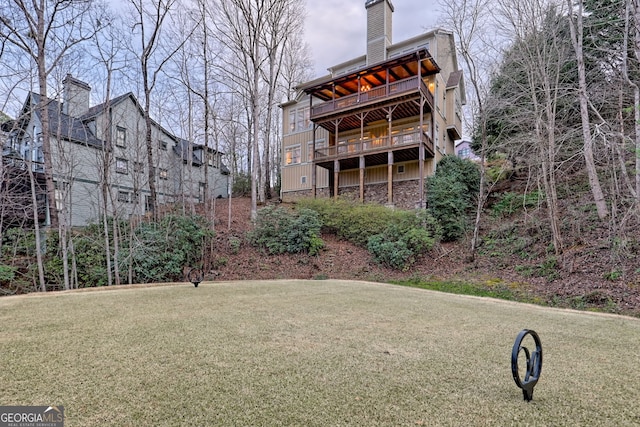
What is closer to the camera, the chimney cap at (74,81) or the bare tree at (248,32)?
the chimney cap at (74,81)

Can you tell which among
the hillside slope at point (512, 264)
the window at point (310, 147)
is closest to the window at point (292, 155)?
the window at point (310, 147)

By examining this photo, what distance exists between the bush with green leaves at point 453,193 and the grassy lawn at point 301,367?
25.8 feet

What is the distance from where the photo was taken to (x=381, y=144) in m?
15.9

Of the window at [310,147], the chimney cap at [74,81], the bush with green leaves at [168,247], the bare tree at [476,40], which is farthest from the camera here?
the window at [310,147]

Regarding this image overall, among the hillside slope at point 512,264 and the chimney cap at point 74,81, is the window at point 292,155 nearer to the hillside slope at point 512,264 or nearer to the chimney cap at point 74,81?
the hillside slope at point 512,264

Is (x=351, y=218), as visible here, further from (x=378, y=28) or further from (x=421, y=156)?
(x=378, y=28)

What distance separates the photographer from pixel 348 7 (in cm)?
1942

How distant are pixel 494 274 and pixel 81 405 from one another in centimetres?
1019

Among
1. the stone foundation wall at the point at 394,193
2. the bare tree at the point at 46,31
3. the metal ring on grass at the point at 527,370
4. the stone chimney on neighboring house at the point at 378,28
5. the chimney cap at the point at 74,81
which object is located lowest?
the metal ring on grass at the point at 527,370

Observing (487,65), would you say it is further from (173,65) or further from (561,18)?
(173,65)

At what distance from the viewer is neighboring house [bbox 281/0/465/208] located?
1454 cm

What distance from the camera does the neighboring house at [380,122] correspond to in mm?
14539

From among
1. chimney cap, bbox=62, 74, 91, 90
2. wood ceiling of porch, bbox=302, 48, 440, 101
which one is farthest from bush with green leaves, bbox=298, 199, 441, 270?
chimney cap, bbox=62, 74, 91, 90

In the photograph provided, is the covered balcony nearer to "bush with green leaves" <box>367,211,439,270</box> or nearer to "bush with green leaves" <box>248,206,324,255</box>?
"bush with green leaves" <box>367,211,439,270</box>
